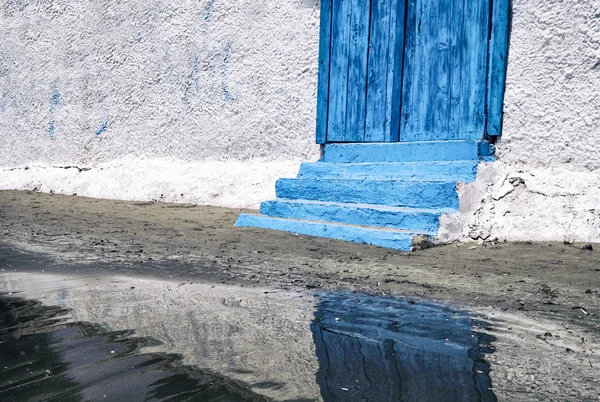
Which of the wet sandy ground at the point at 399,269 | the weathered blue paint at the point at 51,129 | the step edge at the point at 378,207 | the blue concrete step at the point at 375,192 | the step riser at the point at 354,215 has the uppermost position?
the weathered blue paint at the point at 51,129

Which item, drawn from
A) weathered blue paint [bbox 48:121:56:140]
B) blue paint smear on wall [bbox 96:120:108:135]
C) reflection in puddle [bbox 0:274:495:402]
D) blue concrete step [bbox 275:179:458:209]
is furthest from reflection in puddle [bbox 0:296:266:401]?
weathered blue paint [bbox 48:121:56:140]

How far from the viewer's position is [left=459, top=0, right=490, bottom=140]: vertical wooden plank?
4777mm

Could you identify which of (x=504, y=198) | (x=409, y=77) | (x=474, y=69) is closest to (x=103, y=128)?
(x=409, y=77)

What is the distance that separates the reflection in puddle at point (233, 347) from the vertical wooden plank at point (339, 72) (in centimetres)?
318

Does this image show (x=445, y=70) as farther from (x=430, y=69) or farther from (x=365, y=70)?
(x=365, y=70)

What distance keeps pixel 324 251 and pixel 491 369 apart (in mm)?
2298

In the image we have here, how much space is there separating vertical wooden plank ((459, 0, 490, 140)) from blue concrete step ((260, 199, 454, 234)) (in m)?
0.93

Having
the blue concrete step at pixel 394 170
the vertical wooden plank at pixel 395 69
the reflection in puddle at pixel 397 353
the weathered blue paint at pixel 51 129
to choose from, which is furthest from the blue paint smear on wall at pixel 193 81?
the reflection in puddle at pixel 397 353

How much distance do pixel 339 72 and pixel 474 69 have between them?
139 cm

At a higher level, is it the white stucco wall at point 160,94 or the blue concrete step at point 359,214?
the white stucco wall at point 160,94

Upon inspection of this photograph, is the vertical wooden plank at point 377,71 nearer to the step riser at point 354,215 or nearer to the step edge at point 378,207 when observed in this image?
the step edge at point 378,207

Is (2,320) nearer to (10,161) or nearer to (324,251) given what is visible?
(324,251)

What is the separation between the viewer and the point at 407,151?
5117mm

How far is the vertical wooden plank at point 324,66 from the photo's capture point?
5734mm
